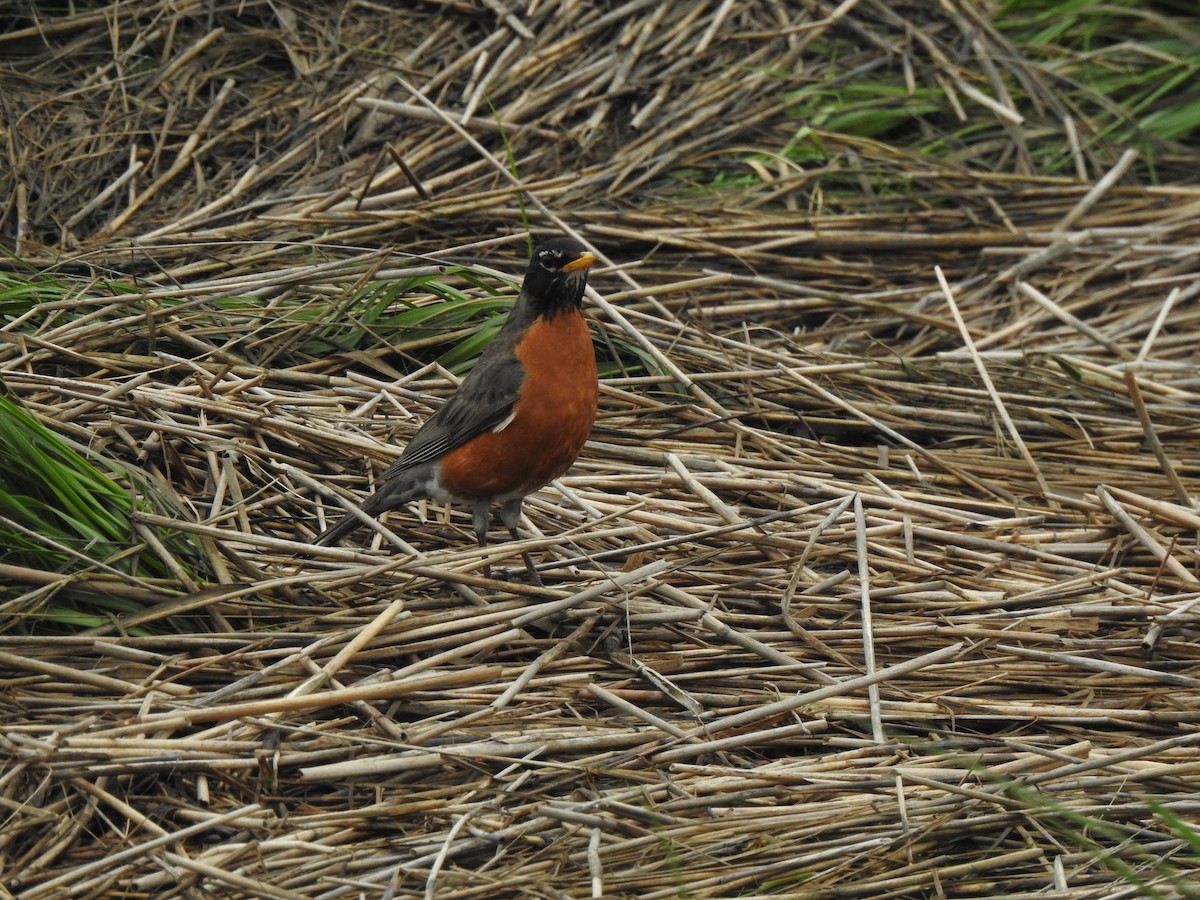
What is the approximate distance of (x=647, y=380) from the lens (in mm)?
5504

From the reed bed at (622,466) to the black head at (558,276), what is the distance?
0.65 metres

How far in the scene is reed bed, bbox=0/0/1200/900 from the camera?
10.9ft

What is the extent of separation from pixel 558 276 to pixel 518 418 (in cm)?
51

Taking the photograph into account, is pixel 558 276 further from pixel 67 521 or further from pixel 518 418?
pixel 67 521

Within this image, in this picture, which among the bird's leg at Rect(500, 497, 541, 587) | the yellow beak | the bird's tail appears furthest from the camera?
the bird's leg at Rect(500, 497, 541, 587)

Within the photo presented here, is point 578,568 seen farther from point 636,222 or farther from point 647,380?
point 636,222

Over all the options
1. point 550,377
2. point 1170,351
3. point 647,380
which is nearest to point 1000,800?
point 550,377

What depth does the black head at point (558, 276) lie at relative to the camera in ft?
15.7

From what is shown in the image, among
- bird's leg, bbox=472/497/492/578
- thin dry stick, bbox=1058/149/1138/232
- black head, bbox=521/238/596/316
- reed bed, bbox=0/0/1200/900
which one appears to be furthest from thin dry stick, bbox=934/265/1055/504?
bird's leg, bbox=472/497/492/578

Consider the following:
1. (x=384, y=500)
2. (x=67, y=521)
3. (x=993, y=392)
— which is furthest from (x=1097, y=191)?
(x=67, y=521)

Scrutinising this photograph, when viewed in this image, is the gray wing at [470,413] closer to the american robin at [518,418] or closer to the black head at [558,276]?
the american robin at [518,418]

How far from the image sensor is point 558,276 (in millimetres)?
4809

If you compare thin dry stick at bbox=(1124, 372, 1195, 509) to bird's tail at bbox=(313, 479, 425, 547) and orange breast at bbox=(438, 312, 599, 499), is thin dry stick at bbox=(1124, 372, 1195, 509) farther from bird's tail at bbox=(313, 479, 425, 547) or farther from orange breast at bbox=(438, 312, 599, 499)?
bird's tail at bbox=(313, 479, 425, 547)

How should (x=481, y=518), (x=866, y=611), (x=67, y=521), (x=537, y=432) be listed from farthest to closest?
(x=481, y=518) → (x=537, y=432) → (x=866, y=611) → (x=67, y=521)
